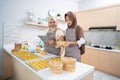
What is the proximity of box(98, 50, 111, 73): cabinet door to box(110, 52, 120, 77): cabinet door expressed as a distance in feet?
0.28

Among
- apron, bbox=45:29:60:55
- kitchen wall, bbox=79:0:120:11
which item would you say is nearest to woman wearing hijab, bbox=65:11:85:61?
apron, bbox=45:29:60:55

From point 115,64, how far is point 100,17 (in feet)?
4.78

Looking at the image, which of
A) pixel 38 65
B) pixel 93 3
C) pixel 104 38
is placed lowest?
pixel 38 65

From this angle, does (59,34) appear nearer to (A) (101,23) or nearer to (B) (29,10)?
(B) (29,10)

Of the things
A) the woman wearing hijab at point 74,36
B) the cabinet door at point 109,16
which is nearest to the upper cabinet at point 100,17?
the cabinet door at point 109,16

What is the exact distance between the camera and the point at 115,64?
2.58 meters

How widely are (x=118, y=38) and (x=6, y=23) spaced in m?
3.06

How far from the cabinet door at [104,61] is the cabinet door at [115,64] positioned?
85 mm

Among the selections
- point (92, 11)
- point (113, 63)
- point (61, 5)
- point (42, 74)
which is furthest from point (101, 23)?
point (42, 74)

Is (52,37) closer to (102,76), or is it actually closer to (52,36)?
(52,36)

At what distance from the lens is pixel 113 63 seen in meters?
2.61

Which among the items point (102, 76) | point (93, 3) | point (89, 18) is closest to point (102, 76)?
point (102, 76)

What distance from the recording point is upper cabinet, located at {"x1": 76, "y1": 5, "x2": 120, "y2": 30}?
9.16 feet

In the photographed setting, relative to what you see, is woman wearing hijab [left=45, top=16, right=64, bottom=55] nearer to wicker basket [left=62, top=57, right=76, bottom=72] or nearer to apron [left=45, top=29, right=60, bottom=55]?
apron [left=45, top=29, right=60, bottom=55]
